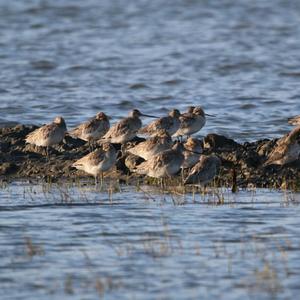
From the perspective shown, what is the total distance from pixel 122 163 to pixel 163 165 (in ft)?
5.21

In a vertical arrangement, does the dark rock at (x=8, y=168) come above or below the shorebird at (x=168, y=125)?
below

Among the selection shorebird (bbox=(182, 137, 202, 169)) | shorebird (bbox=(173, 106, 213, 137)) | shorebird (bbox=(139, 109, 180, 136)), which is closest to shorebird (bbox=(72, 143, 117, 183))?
shorebird (bbox=(182, 137, 202, 169))

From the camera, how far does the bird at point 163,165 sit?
15961mm

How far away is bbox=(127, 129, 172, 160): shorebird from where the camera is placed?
17.0m

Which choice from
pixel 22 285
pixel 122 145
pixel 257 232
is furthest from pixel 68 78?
pixel 22 285

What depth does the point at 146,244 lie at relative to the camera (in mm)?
12750

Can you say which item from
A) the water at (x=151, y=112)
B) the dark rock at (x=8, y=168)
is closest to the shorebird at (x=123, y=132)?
the dark rock at (x=8, y=168)

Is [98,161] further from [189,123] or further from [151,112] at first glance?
[151,112]

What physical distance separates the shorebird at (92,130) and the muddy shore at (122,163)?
178 mm

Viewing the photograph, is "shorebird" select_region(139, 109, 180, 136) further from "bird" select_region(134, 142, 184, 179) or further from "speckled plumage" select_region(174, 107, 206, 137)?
"bird" select_region(134, 142, 184, 179)

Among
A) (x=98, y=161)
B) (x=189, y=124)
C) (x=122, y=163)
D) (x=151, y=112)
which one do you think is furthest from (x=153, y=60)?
(x=98, y=161)

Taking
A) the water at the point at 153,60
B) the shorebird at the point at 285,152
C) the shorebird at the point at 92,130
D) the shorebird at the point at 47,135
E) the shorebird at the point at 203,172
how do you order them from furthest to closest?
1. the water at the point at 153,60
2. the shorebird at the point at 92,130
3. the shorebird at the point at 47,135
4. the shorebird at the point at 285,152
5. the shorebird at the point at 203,172

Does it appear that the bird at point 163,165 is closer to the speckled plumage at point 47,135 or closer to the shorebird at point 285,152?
the shorebird at point 285,152

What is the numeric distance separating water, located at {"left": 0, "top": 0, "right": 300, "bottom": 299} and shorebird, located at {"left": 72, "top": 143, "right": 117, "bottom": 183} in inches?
14.9
